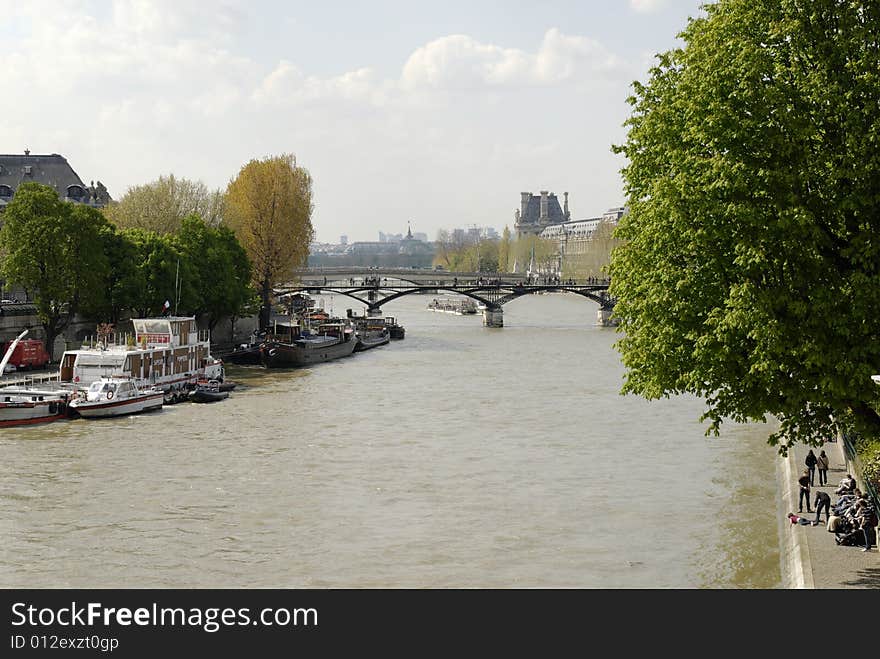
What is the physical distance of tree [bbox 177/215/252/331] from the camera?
220 ft

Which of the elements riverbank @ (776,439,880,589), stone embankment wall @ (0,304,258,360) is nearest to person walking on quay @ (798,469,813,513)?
riverbank @ (776,439,880,589)

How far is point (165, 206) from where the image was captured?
7519cm

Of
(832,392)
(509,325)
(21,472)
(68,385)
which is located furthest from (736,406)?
(509,325)

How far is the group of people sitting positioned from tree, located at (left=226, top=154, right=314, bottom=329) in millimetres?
60481

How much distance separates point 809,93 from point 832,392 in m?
4.86

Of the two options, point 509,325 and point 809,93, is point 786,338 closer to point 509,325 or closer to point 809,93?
point 809,93

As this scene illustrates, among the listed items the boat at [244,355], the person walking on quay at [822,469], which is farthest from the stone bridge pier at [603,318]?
the person walking on quay at [822,469]

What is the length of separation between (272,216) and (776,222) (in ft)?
212

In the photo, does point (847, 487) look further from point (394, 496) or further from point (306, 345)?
point (306, 345)

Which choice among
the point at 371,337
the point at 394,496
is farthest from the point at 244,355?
the point at 394,496

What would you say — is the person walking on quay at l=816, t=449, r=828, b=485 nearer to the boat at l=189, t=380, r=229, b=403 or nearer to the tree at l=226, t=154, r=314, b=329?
the boat at l=189, t=380, r=229, b=403

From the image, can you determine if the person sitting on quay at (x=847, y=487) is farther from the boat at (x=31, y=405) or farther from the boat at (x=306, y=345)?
the boat at (x=306, y=345)

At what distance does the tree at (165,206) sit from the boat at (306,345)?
984cm

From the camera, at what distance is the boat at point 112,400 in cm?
4284
